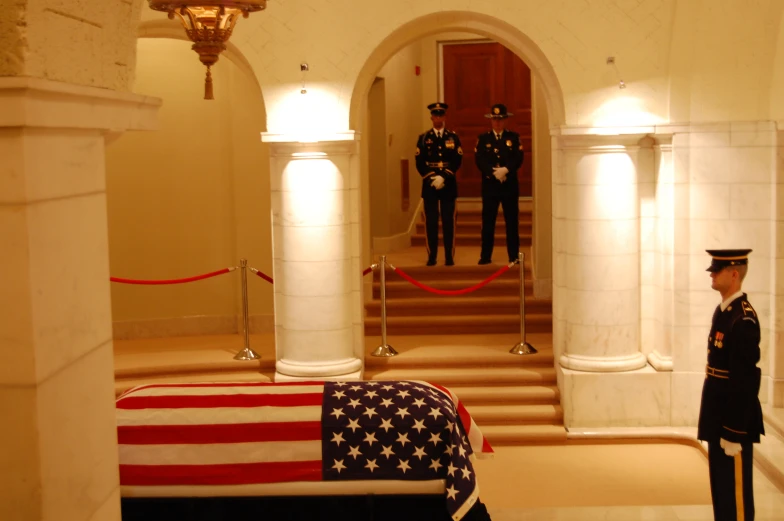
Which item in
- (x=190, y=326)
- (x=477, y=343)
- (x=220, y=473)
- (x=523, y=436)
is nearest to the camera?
(x=220, y=473)

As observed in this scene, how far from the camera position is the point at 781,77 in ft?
29.0

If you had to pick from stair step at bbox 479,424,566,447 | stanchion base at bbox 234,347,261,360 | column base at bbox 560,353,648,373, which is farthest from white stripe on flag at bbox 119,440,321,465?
stanchion base at bbox 234,347,261,360

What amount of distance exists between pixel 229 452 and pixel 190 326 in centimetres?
606

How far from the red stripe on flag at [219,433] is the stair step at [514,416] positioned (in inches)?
139

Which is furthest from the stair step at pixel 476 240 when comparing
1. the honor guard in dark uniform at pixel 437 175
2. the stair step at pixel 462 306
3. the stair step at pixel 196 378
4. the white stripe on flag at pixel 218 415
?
the white stripe on flag at pixel 218 415

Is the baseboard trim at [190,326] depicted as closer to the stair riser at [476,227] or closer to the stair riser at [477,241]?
the stair riser at [477,241]

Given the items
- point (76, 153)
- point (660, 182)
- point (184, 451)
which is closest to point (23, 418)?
point (76, 153)

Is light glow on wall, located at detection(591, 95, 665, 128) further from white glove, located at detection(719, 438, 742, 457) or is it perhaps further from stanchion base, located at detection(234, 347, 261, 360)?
stanchion base, located at detection(234, 347, 261, 360)

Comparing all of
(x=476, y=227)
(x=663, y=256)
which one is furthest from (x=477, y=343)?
(x=476, y=227)

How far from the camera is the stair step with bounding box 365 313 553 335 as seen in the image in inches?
453

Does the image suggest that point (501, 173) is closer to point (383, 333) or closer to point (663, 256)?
point (383, 333)

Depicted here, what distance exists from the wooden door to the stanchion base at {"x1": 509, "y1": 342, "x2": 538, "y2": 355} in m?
6.22

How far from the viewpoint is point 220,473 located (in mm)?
6266

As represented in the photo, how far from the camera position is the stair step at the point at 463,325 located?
37.8ft
